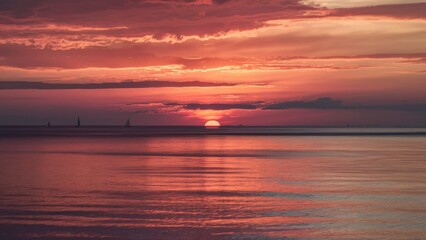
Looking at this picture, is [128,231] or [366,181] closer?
[128,231]

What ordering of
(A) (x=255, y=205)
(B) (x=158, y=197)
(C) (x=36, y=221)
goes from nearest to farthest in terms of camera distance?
(C) (x=36, y=221) → (A) (x=255, y=205) → (B) (x=158, y=197)

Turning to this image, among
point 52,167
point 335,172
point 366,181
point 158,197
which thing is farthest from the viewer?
point 52,167

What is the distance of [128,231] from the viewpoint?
816 inches

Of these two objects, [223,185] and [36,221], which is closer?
[36,221]

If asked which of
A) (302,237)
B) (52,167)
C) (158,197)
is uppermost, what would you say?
(52,167)

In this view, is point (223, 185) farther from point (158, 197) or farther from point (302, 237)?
point (302, 237)

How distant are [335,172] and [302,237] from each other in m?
23.2

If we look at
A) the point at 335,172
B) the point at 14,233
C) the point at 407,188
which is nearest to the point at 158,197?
the point at 14,233

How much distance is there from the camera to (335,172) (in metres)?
42.2

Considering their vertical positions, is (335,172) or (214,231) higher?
(335,172)

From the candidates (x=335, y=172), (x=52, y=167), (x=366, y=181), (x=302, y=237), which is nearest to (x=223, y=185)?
(x=366, y=181)

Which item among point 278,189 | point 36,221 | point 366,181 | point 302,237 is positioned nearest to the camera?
point 302,237

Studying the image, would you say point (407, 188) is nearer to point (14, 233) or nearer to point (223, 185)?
point (223, 185)

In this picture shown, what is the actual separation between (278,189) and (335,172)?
1122 centimetres
